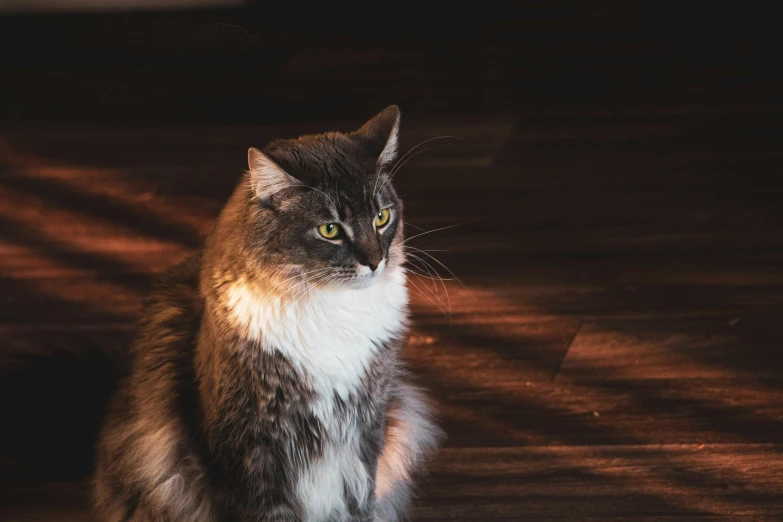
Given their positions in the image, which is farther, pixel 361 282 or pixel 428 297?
pixel 428 297

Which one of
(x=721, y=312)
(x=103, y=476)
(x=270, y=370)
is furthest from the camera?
(x=721, y=312)

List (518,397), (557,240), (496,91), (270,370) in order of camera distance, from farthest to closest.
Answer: (496,91)
(557,240)
(518,397)
(270,370)

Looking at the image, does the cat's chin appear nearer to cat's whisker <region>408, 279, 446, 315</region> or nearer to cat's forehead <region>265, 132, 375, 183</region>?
cat's forehead <region>265, 132, 375, 183</region>

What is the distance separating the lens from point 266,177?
134 cm

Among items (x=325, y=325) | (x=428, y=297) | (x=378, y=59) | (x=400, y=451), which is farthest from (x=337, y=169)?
(x=378, y=59)

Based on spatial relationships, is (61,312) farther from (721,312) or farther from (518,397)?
(721,312)

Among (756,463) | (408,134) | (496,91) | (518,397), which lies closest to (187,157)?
(408,134)

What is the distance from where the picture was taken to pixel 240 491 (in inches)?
54.9

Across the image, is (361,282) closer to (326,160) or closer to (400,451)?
(326,160)

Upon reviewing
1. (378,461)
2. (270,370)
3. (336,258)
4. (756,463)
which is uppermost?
(336,258)

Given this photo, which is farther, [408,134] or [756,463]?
[408,134]

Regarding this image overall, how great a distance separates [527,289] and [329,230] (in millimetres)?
1011

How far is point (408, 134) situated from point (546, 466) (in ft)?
5.04

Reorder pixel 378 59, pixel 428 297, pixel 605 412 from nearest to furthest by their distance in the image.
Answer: pixel 605 412 < pixel 428 297 < pixel 378 59
